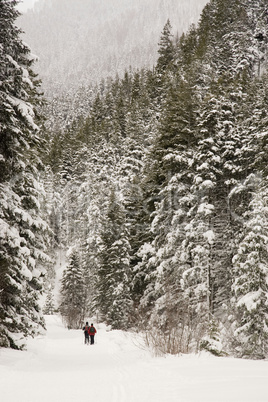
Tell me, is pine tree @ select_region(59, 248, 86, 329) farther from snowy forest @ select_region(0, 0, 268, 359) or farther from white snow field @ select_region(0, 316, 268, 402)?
white snow field @ select_region(0, 316, 268, 402)

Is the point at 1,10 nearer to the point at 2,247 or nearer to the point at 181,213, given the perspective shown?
the point at 2,247

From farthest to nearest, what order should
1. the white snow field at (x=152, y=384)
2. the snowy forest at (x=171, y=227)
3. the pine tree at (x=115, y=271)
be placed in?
1. the pine tree at (x=115, y=271)
2. the snowy forest at (x=171, y=227)
3. the white snow field at (x=152, y=384)

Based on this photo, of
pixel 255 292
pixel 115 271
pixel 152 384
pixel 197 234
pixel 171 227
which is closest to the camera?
pixel 152 384

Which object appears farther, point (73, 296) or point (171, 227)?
point (73, 296)

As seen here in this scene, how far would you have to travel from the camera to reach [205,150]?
19.2 meters

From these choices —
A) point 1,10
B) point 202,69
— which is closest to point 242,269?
point 1,10

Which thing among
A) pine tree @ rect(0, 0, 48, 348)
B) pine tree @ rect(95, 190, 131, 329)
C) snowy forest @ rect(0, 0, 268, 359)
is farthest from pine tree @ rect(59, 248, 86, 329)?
pine tree @ rect(0, 0, 48, 348)

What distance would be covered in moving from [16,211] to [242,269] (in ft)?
31.5

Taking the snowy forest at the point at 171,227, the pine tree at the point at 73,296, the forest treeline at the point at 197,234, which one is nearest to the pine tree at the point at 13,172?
the snowy forest at the point at 171,227

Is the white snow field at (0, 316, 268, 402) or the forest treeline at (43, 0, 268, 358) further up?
the forest treeline at (43, 0, 268, 358)

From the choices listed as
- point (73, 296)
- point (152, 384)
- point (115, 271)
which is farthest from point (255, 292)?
point (73, 296)

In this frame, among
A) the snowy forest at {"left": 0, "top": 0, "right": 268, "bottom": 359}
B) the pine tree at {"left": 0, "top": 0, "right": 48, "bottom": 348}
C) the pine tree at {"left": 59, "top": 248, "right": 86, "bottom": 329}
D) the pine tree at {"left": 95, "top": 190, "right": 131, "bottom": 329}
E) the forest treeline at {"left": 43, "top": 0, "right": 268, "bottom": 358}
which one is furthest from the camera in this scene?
the pine tree at {"left": 59, "top": 248, "right": 86, "bottom": 329}

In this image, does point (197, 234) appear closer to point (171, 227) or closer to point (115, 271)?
point (171, 227)

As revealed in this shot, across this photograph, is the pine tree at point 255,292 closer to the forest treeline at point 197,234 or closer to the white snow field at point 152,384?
the forest treeline at point 197,234
